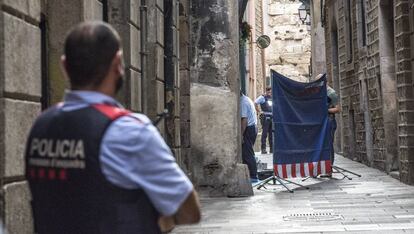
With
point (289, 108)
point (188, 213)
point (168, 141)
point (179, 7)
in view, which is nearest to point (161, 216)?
point (188, 213)

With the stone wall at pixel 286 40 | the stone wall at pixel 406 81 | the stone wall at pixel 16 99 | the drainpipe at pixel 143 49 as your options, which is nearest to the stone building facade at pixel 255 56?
the stone wall at pixel 286 40

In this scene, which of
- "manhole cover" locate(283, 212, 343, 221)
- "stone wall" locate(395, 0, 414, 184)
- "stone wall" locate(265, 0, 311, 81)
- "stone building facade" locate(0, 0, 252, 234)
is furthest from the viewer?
"stone wall" locate(265, 0, 311, 81)

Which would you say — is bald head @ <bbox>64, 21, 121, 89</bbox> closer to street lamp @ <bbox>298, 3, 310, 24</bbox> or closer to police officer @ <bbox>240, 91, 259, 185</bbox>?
police officer @ <bbox>240, 91, 259, 185</bbox>

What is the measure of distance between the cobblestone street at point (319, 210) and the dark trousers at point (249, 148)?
584mm

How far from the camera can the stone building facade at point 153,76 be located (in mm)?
5195

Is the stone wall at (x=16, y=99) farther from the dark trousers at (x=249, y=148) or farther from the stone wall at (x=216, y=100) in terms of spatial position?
the dark trousers at (x=249, y=148)

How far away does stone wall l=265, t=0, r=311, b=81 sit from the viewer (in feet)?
162

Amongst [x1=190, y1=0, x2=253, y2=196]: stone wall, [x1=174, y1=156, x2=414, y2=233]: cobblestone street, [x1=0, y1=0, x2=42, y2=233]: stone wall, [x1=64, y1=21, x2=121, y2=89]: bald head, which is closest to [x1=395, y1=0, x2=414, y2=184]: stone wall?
[x1=174, y1=156, x2=414, y2=233]: cobblestone street

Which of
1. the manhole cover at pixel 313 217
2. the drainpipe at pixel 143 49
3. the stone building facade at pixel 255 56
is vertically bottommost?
the manhole cover at pixel 313 217

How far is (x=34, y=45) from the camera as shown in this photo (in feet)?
18.7

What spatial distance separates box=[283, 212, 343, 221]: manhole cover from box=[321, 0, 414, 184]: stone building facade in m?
3.85

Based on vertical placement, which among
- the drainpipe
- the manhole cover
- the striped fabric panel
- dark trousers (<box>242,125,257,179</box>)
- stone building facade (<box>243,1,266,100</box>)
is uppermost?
stone building facade (<box>243,1,266,100</box>)

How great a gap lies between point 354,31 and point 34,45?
1522 cm

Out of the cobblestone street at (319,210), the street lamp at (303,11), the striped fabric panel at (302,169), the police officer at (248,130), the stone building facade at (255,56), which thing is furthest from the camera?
the stone building facade at (255,56)
